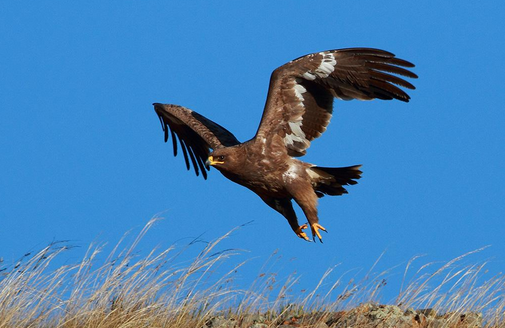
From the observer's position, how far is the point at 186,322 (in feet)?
22.4

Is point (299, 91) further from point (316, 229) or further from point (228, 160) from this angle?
point (316, 229)

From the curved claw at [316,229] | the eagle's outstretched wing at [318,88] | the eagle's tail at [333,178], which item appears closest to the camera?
the curved claw at [316,229]

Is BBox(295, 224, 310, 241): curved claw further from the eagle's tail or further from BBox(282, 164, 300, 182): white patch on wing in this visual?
BBox(282, 164, 300, 182): white patch on wing

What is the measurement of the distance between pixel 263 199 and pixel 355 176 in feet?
4.22

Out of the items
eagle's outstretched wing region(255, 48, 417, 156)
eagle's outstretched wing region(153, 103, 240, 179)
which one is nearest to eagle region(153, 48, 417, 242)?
eagle's outstretched wing region(255, 48, 417, 156)

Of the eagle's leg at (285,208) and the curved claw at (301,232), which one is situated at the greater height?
the eagle's leg at (285,208)

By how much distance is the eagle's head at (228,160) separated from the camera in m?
8.09

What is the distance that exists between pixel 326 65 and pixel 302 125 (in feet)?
2.82

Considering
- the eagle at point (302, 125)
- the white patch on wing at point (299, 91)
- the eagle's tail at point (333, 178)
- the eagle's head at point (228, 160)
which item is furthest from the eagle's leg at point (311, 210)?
the white patch on wing at point (299, 91)

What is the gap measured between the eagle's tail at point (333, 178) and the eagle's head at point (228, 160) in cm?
97

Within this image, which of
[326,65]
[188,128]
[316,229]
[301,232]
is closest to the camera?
[316,229]

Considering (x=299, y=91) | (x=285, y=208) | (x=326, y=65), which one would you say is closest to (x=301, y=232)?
(x=285, y=208)

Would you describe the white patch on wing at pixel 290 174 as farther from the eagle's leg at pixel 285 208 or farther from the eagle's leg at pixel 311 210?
the eagle's leg at pixel 285 208

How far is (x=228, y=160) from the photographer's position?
810 cm
